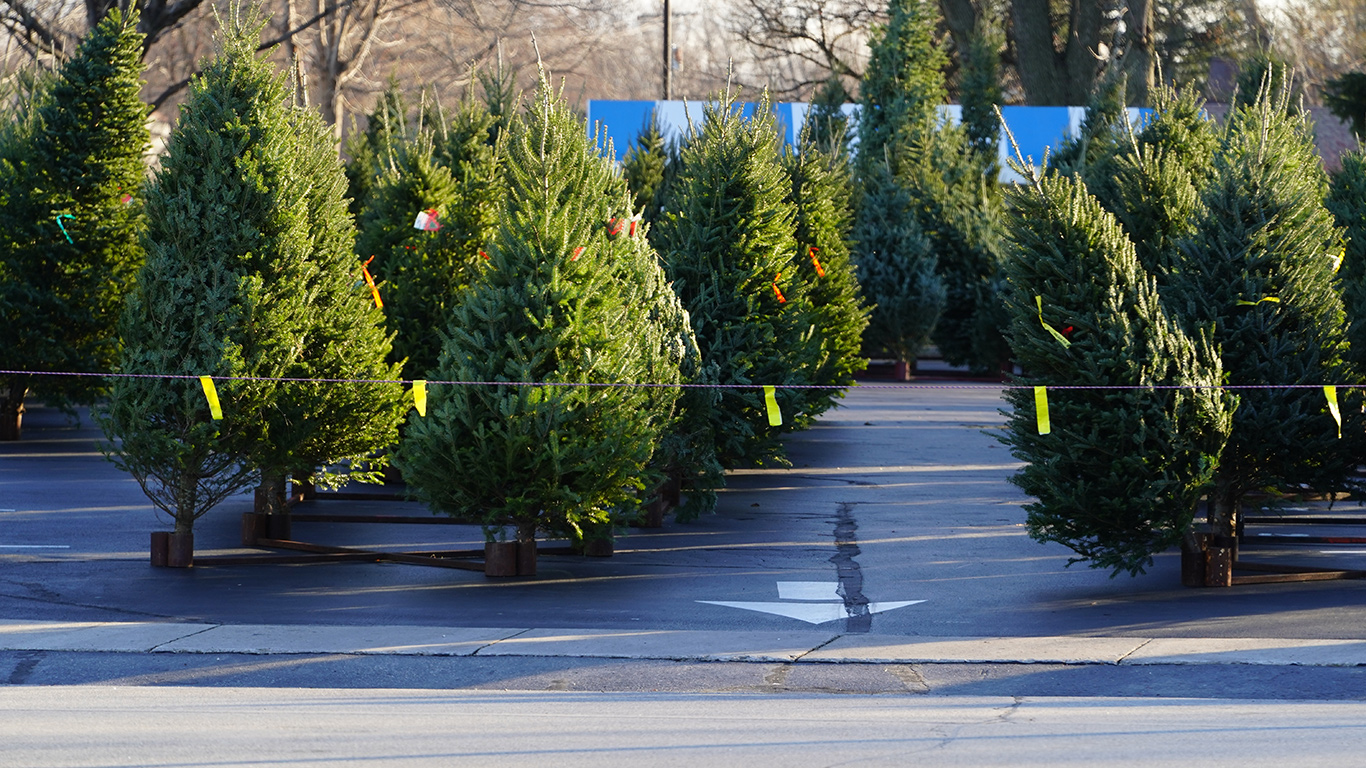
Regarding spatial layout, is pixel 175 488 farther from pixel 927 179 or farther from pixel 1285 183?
pixel 927 179

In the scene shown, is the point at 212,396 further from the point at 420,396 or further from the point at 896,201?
the point at 896,201

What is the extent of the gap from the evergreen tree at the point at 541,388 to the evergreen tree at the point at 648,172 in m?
13.8

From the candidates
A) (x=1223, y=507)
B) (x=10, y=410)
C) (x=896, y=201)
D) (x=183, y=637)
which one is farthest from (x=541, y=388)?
(x=896, y=201)

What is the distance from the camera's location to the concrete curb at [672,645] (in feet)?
28.3

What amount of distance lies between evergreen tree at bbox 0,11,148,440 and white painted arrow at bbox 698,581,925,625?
1081 centimetres

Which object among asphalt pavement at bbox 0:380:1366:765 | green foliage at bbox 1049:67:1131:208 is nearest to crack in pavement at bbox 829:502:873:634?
asphalt pavement at bbox 0:380:1366:765

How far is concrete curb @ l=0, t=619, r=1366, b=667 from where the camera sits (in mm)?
8641

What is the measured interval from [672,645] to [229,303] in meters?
4.47

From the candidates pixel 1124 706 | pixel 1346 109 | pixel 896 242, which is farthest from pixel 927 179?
pixel 1124 706

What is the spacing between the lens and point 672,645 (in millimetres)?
8922

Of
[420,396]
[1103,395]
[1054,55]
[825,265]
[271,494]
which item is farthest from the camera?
[1054,55]

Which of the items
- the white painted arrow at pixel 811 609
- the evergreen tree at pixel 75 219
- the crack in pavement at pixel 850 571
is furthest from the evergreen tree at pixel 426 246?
the white painted arrow at pixel 811 609

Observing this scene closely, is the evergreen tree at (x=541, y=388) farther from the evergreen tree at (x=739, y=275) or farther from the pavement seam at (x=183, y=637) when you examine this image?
the evergreen tree at (x=739, y=275)

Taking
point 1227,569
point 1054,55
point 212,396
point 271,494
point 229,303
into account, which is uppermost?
point 1054,55
